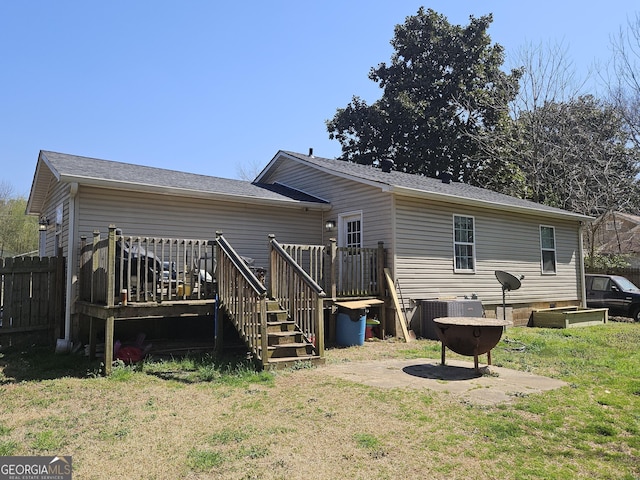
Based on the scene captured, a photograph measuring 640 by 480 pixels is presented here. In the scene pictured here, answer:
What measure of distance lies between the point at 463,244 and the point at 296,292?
587 cm

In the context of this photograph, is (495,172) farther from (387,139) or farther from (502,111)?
(387,139)

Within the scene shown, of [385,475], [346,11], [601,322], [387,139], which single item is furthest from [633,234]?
[385,475]

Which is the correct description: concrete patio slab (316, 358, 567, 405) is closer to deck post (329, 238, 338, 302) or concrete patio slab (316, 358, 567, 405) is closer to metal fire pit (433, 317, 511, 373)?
metal fire pit (433, 317, 511, 373)

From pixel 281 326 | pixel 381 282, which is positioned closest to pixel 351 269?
pixel 381 282

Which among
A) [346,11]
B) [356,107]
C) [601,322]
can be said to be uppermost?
[356,107]

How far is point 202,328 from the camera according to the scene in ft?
31.6

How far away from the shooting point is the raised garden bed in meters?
12.7

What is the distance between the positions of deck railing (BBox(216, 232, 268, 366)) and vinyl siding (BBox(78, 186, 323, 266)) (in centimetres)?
247

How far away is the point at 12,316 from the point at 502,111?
24626 millimetres

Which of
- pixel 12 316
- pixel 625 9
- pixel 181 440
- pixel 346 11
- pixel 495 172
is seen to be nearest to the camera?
pixel 181 440

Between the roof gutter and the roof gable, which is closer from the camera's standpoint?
the roof gable

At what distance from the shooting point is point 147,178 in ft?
31.9

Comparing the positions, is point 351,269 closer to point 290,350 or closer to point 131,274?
point 290,350

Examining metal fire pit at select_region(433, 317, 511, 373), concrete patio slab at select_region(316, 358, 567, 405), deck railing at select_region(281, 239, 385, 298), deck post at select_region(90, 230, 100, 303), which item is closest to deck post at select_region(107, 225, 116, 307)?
deck post at select_region(90, 230, 100, 303)
